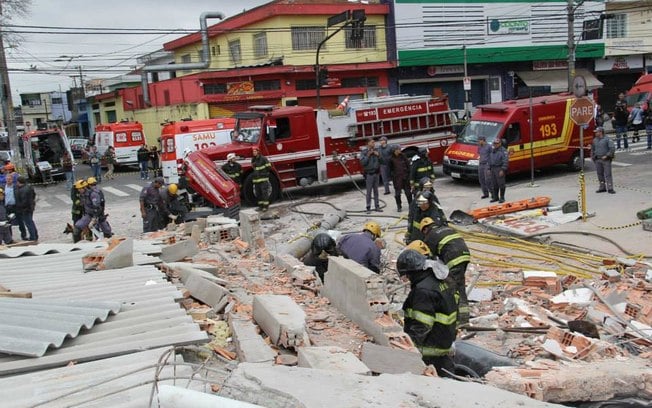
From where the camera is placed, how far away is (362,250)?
803 cm

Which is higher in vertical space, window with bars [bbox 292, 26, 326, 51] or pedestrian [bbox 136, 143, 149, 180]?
window with bars [bbox 292, 26, 326, 51]

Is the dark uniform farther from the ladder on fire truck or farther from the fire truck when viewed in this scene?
the ladder on fire truck

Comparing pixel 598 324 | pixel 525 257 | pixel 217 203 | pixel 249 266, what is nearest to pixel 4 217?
pixel 217 203

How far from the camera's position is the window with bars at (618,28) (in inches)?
1529

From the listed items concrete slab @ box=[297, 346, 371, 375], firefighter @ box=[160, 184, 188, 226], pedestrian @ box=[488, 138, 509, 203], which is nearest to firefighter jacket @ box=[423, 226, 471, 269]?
concrete slab @ box=[297, 346, 371, 375]

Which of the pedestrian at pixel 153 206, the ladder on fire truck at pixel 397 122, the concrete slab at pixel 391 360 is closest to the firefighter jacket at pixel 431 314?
the concrete slab at pixel 391 360

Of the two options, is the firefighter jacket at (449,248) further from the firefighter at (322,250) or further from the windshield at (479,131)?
the windshield at (479,131)

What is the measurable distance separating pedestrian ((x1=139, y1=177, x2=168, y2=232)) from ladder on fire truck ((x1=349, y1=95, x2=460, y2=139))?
7.08 meters

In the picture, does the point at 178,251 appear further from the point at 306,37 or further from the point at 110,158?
the point at 306,37

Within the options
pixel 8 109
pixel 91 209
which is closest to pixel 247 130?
pixel 91 209

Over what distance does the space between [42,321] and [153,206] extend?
916 cm

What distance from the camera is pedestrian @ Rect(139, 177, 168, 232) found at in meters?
13.4

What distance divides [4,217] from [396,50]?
24844 mm

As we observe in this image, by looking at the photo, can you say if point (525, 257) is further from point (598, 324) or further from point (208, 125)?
point (208, 125)
